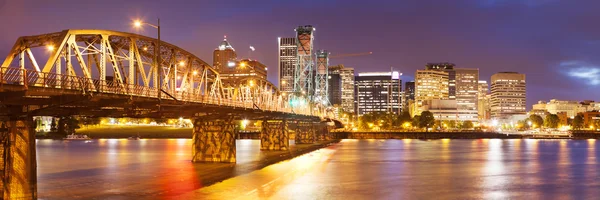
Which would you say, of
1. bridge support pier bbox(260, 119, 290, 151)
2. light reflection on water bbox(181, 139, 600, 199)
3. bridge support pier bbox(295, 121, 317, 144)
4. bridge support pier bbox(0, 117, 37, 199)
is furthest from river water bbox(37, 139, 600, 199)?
bridge support pier bbox(295, 121, 317, 144)

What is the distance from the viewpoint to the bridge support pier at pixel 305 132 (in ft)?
510

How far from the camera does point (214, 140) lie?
74062 millimetres

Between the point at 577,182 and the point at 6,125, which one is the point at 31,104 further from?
the point at 577,182

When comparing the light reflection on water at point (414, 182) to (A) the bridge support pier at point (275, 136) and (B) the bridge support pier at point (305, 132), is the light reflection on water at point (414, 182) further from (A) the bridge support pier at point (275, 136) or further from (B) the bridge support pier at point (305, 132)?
(B) the bridge support pier at point (305, 132)

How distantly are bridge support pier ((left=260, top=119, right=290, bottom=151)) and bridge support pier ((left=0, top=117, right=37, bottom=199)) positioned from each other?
82.8 meters

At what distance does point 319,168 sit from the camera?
73.0 m

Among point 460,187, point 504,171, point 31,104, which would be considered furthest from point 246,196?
point 504,171

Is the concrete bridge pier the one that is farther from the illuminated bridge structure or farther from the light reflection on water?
the illuminated bridge structure

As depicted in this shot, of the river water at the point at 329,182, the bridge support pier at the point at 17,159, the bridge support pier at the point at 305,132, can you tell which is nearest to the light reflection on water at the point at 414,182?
the river water at the point at 329,182

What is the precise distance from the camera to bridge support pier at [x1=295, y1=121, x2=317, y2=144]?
155 meters

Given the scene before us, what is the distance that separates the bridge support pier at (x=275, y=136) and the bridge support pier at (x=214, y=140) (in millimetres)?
42999

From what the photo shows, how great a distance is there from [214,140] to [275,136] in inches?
1765

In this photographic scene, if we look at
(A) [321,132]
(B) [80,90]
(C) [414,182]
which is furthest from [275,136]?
(B) [80,90]

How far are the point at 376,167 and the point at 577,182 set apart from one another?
2426 cm
